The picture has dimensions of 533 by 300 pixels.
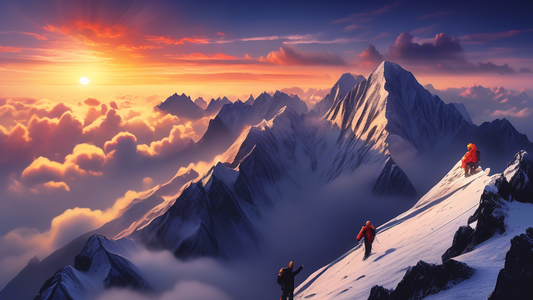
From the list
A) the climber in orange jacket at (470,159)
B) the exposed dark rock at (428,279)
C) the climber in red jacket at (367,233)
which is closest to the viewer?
the exposed dark rock at (428,279)

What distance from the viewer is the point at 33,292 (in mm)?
183125

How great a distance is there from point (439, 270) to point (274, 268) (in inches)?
5235

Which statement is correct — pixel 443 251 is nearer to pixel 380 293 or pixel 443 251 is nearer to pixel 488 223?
pixel 488 223

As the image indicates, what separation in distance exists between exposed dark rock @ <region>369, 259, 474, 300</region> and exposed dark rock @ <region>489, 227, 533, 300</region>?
373cm

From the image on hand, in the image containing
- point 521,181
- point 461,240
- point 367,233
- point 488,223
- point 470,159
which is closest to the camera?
point 488,223

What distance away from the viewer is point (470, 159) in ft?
149

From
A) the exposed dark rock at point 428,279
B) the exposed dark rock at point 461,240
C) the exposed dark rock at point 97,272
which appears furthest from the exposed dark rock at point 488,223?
the exposed dark rock at point 97,272

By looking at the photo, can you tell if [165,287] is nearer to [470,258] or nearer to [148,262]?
[148,262]

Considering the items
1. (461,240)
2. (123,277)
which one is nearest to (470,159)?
(461,240)

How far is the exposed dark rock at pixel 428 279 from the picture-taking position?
1729 centimetres

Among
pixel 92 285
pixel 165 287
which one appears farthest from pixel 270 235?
pixel 92 285

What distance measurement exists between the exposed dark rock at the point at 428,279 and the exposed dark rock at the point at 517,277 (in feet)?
12.2

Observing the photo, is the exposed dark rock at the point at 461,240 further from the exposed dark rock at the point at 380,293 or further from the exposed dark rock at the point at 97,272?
the exposed dark rock at the point at 97,272

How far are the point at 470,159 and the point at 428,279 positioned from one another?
35651 millimetres
